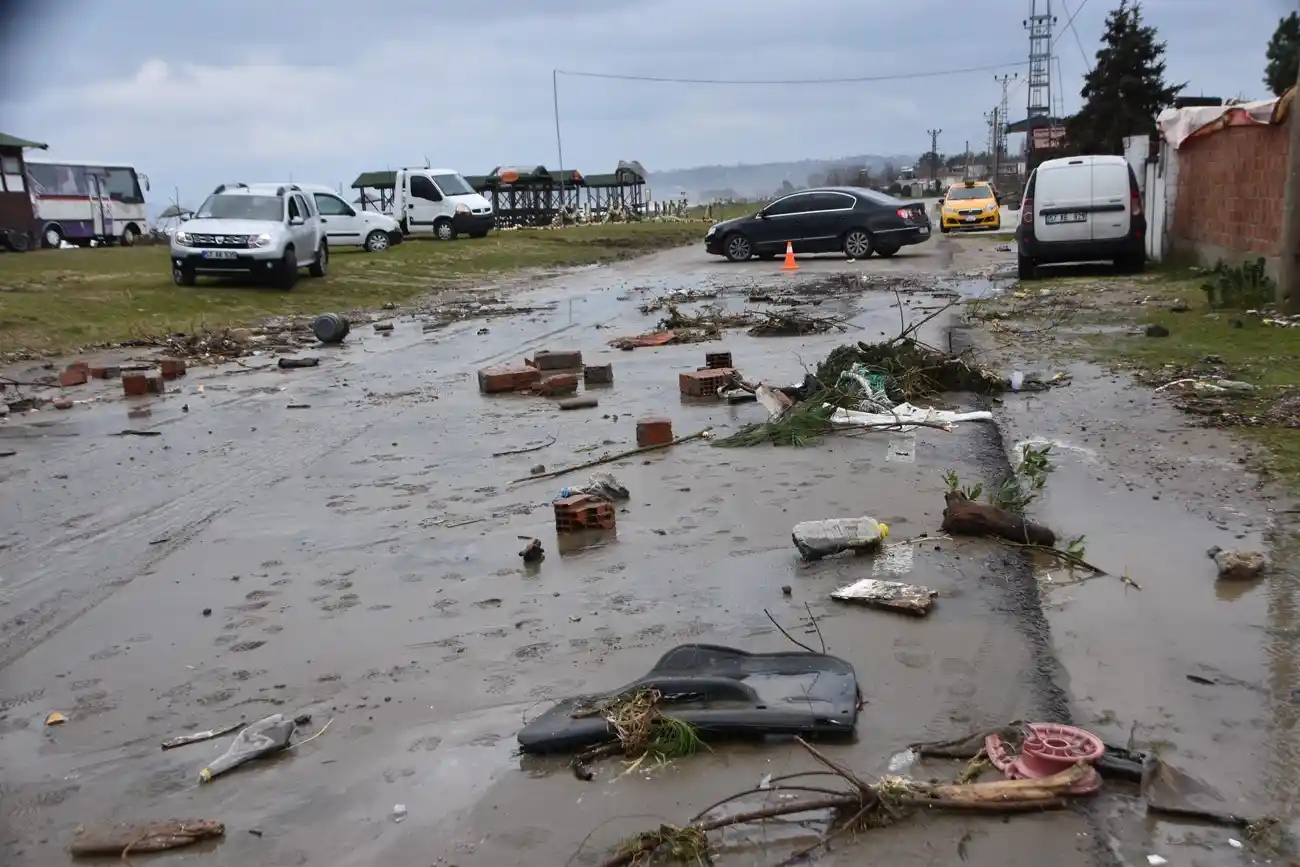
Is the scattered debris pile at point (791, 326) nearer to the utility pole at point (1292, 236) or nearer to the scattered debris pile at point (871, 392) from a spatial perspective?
the scattered debris pile at point (871, 392)

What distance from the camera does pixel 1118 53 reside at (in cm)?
4072

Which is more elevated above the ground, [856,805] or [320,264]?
[320,264]

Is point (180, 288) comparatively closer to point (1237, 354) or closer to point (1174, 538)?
point (1237, 354)

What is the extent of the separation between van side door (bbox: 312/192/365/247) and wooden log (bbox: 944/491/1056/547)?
27.9 m

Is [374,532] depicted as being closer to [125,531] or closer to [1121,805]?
[125,531]

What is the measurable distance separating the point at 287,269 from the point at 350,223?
11738 mm

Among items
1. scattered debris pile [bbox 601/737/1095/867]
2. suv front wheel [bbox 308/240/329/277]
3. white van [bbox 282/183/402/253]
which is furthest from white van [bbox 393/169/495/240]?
scattered debris pile [bbox 601/737/1095/867]

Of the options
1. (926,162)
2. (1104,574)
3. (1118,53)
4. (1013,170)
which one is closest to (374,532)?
(1104,574)

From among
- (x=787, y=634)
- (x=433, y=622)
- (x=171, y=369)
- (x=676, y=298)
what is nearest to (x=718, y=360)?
(x=171, y=369)

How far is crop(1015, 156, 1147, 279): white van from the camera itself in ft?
55.5

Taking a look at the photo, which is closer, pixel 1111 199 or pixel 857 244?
pixel 1111 199

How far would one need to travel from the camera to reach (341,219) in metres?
30.9

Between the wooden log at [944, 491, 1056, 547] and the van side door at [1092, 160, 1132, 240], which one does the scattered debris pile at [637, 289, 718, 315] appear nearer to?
the van side door at [1092, 160, 1132, 240]

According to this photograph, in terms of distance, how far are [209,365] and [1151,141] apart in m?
18.7
